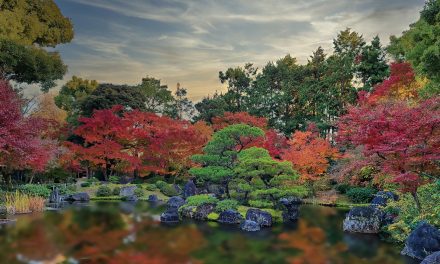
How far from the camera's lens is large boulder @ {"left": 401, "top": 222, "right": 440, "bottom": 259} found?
25.0 ft

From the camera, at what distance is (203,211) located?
42.2ft

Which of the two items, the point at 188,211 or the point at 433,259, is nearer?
the point at 433,259

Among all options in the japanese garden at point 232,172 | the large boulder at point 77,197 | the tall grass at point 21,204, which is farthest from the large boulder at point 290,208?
the large boulder at point 77,197

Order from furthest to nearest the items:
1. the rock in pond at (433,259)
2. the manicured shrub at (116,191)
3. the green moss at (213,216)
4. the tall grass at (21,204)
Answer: the manicured shrub at (116,191), the green moss at (213,216), the tall grass at (21,204), the rock in pond at (433,259)

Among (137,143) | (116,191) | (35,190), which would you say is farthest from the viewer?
(137,143)

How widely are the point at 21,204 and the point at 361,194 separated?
44.8 feet

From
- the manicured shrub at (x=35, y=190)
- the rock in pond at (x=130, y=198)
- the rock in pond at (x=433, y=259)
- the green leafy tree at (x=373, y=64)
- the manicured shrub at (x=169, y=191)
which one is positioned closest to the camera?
the rock in pond at (x=433, y=259)

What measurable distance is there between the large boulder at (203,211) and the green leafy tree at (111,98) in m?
16.3

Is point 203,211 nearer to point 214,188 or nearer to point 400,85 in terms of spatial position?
point 214,188

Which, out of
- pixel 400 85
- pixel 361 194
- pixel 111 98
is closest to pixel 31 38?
pixel 111 98

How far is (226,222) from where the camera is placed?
12.1 m

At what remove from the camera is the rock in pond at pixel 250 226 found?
10.9 metres

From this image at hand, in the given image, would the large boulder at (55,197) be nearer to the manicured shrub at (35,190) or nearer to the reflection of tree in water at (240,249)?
the manicured shrub at (35,190)

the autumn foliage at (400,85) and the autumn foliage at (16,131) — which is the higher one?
the autumn foliage at (400,85)
